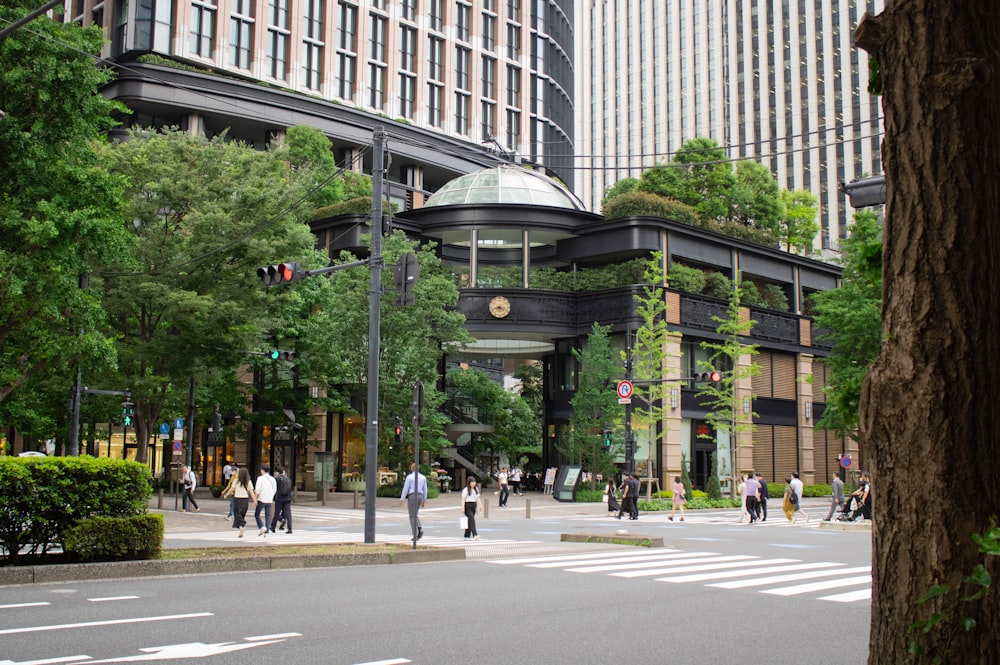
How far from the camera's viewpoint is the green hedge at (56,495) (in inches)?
519

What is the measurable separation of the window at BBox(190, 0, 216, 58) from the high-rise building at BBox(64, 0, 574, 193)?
9 cm

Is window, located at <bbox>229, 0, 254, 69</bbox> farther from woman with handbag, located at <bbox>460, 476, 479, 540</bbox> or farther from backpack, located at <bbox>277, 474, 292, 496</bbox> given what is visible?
woman with handbag, located at <bbox>460, 476, 479, 540</bbox>

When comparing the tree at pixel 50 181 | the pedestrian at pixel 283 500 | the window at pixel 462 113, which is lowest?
the pedestrian at pixel 283 500

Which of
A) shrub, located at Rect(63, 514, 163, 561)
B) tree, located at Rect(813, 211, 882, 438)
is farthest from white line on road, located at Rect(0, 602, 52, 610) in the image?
tree, located at Rect(813, 211, 882, 438)

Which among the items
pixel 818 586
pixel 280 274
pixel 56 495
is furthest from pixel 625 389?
pixel 56 495

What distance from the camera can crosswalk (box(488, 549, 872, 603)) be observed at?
14.0 metres

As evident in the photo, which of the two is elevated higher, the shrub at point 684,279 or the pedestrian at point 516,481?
the shrub at point 684,279

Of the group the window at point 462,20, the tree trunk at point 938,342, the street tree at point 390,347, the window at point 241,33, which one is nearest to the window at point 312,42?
the window at point 241,33

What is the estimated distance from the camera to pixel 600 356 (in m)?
43.1

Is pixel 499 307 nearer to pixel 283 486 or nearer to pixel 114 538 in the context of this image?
pixel 283 486

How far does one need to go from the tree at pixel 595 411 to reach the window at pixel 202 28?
40.2 meters

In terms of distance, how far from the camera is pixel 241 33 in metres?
70.2

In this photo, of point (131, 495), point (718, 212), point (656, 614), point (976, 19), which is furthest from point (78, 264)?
point (718, 212)

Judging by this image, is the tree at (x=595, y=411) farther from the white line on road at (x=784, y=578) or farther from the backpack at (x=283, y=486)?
the white line on road at (x=784, y=578)
